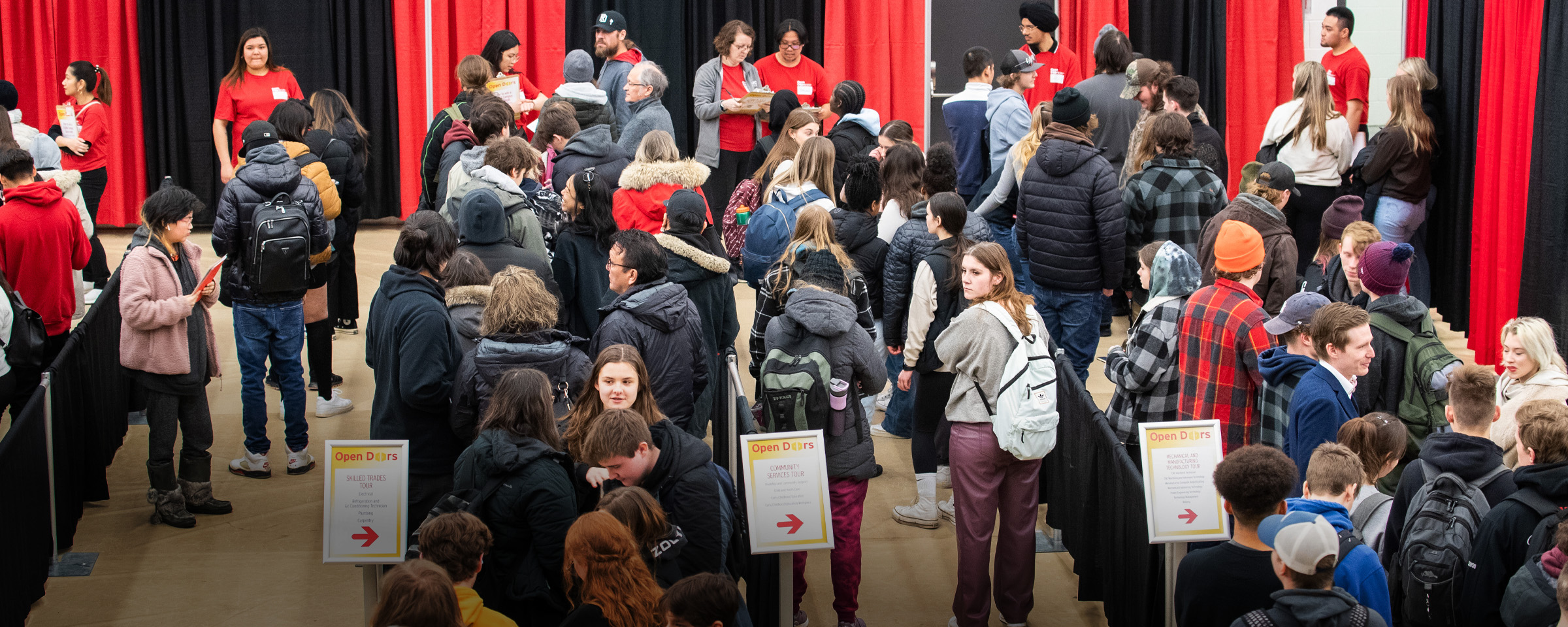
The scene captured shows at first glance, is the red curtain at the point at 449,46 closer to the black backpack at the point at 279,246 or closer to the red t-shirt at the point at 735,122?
the red t-shirt at the point at 735,122

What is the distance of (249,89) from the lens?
864cm

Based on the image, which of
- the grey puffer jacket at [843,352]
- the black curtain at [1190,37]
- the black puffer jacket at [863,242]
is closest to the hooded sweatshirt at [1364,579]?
the grey puffer jacket at [843,352]

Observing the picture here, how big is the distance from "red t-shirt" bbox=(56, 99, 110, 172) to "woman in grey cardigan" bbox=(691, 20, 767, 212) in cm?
416

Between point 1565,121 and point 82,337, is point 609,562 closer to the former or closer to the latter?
point 82,337

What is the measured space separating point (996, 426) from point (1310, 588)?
1.66 m

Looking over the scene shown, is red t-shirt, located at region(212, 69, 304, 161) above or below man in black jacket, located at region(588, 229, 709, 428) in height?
above

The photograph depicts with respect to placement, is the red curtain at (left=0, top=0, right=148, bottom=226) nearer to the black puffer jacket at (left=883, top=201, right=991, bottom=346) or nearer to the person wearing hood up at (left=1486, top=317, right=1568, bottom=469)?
the black puffer jacket at (left=883, top=201, right=991, bottom=346)

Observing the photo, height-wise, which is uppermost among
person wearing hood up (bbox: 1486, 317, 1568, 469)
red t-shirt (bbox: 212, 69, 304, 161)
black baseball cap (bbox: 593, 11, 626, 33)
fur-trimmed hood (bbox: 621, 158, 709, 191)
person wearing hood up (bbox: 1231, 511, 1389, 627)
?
black baseball cap (bbox: 593, 11, 626, 33)

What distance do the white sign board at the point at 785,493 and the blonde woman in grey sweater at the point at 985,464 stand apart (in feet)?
3.09

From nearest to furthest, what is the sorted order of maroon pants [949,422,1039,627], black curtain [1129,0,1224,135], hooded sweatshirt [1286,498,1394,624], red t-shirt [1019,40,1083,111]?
hooded sweatshirt [1286,498,1394,624] → maroon pants [949,422,1039,627] → red t-shirt [1019,40,1083,111] → black curtain [1129,0,1224,135]

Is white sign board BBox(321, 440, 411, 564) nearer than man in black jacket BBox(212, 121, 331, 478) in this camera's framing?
Yes

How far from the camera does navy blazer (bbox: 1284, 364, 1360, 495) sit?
4.15 metres

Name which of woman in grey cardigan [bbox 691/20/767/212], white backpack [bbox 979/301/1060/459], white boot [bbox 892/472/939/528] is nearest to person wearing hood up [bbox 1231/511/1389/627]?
white backpack [bbox 979/301/1060/459]

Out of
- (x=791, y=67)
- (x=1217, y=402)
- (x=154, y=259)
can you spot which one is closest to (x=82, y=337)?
(x=154, y=259)
